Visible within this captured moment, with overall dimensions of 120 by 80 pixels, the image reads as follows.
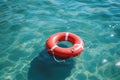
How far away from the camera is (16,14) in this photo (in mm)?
9898

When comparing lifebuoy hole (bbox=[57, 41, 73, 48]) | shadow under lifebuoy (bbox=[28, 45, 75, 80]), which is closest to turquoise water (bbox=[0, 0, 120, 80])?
shadow under lifebuoy (bbox=[28, 45, 75, 80])

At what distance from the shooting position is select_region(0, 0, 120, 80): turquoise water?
6.97 m

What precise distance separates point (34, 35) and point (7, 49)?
134 centimetres

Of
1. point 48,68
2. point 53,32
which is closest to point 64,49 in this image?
point 48,68

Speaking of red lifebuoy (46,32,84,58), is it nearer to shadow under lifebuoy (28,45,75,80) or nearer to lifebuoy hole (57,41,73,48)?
shadow under lifebuoy (28,45,75,80)

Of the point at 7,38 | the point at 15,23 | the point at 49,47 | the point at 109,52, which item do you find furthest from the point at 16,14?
the point at 109,52

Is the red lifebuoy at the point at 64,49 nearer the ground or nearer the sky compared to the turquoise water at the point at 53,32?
nearer the sky

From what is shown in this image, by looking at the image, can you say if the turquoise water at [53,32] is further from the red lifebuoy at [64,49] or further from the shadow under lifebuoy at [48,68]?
the red lifebuoy at [64,49]

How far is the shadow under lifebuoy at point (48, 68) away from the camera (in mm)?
6792

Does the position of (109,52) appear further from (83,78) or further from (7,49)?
(7,49)

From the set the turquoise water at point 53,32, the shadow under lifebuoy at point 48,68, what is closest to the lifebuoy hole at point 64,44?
the turquoise water at point 53,32

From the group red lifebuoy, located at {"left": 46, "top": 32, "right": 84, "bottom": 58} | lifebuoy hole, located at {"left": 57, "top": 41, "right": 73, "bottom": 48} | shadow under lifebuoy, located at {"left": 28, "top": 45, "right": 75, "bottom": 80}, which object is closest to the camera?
red lifebuoy, located at {"left": 46, "top": 32, "right": 84, "bottom": 58}

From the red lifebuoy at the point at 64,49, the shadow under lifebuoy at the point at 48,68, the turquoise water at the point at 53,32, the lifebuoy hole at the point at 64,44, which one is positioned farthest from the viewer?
the lifebuoy hole at the point at 64,44

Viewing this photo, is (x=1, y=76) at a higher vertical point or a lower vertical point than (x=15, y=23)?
lower
